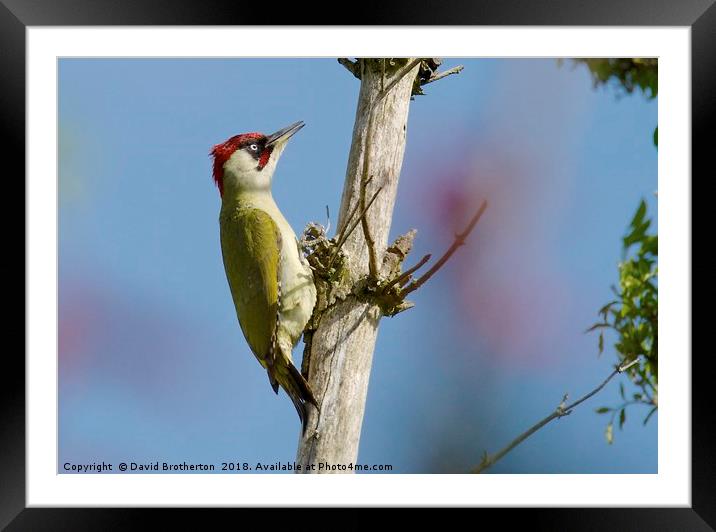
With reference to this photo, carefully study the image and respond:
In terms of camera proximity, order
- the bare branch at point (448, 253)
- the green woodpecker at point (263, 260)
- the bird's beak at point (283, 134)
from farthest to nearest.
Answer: the bird's beak at point (283, 134) < the green woodpecker at point (263, 260) < the bare branch at point (448, 253)

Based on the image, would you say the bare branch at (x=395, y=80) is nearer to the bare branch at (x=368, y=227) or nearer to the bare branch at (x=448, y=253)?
the bare branch at (x=368, y=227)

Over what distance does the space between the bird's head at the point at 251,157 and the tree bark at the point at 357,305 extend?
2.69 ft

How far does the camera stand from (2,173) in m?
2.92

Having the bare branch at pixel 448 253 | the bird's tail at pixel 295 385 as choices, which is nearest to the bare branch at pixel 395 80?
the bare branch at pixel 448 253

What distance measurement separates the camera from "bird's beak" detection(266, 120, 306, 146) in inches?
146

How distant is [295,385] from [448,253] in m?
0.96

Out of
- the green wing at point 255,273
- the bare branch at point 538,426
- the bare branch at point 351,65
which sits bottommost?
the bare branch at point 538,426

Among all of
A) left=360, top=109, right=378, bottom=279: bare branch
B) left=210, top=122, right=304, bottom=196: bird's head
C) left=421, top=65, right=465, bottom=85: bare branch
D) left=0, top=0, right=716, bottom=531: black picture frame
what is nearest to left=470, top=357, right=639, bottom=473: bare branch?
left=0, top=0, right=716, bottom=531: black picture frame

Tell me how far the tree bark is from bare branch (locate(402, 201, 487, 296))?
0.17 metres

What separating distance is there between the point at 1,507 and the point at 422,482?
1633 mm

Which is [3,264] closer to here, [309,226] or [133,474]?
[133,474]
